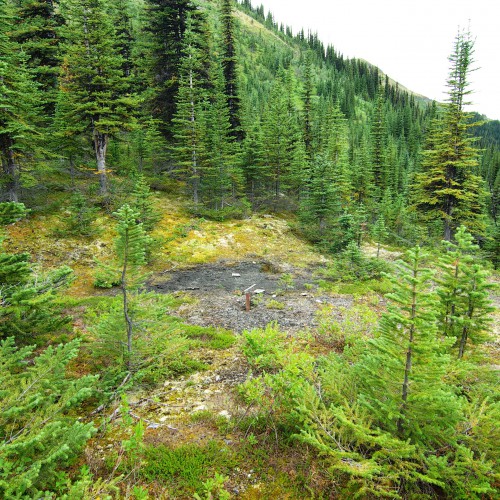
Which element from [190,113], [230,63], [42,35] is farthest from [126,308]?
[230,63]

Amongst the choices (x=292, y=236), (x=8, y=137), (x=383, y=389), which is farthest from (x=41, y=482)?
(x=292, y=236)

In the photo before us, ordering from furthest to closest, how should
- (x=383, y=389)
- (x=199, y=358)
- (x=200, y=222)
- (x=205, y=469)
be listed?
(x=200, y=222)
(x=199, y=358)
(x=205, y=469)
(x=383, y=389)

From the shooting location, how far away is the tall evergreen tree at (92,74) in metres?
21.0

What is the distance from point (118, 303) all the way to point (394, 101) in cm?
16379

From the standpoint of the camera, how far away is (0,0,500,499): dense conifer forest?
404 centimetres

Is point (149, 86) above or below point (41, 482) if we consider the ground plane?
above

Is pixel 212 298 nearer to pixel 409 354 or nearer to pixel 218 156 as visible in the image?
pixel 409 354

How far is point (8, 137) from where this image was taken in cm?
1659

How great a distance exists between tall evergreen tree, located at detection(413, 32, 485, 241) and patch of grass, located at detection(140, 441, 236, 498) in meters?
25.3

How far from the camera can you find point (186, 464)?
473 centimetres

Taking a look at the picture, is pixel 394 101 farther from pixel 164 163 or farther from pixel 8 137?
pixel 8 137

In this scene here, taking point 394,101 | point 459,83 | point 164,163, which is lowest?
point 164,163

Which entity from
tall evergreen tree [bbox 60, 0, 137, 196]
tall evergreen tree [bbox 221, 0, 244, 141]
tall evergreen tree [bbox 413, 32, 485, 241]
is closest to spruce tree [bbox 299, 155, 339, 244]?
tall evergreen tree [bbox 413, 32, 485, 241]

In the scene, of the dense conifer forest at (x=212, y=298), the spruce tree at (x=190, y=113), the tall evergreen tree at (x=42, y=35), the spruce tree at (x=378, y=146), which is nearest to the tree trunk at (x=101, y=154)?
the dense conifer forest at (x=212, y=298)
